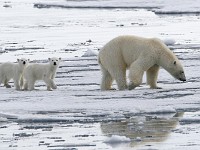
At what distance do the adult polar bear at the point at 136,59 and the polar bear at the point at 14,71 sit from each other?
1658 millimetres

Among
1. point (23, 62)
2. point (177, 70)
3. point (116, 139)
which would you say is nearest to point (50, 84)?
point (23, 62)

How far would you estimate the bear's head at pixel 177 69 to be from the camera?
1345 centimetres

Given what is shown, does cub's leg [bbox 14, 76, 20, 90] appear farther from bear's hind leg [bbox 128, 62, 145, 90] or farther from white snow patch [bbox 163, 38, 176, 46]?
white snow patch [bbox 163, 38, 176, 46]

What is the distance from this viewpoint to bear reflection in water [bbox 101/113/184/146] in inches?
350

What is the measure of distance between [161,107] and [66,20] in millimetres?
21224

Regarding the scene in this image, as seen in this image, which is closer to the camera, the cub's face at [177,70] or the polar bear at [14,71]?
the cub's face at [177,70]

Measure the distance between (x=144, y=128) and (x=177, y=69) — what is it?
13.5ft

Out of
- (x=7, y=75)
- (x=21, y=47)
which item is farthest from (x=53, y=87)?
(x=21, y=47)

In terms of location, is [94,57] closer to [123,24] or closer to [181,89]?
[181,89]

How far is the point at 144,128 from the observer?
955 centimetres

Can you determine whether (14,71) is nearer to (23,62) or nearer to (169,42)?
(23,62)

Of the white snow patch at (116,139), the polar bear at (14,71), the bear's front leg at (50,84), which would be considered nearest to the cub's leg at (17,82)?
the polar bear at (14,71)

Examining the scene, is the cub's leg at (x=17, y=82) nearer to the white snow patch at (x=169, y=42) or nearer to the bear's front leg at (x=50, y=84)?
the bear's front leg at (x=50, y=84)

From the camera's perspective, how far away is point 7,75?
1476cm
